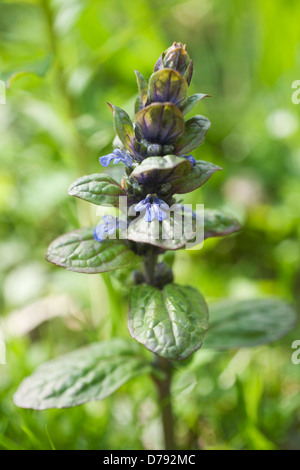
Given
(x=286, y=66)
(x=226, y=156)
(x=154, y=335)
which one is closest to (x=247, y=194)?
(x=226, y=156)

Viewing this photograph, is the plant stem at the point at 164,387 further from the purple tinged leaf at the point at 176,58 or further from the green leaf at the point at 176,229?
the purple tinged leaf at the point at 176,58

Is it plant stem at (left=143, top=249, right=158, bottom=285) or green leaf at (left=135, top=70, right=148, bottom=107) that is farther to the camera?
plant stem at (left=143, top=249, right=158, bottom=285)

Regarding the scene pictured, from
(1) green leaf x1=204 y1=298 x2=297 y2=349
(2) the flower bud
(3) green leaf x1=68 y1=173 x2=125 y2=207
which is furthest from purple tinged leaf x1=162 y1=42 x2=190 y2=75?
(1) green leaf x1=204 y1=298 x2=297 y2=349

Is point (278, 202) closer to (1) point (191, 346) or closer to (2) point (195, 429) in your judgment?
(2) point (195, 429)

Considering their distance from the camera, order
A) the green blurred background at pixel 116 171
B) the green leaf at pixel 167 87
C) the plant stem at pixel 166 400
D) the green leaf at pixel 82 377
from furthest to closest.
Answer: the green blurred background at pixel 116 171, the plant stem at pixel 166 400, the green leaf at pixel 82 377, the green leaf at pixel 167 87

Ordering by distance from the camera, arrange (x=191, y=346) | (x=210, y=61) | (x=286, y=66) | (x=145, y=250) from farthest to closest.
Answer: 1. (x=210, y=61)
2. (x=286, y=66)
3. (x=145, y=250)
4. (x=191, y=346)

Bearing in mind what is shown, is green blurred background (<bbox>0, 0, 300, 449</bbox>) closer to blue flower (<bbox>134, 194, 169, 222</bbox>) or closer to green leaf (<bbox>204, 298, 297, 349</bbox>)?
green leaf (<bbox>204, 298, 297, 349</bbox>)

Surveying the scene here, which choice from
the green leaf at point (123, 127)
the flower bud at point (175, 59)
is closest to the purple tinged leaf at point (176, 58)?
the flower bud at point (175, 59)
